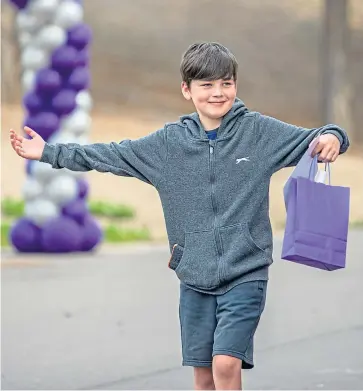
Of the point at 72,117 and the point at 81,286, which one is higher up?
the point at 72,117

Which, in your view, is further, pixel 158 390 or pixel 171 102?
pixel 171 102

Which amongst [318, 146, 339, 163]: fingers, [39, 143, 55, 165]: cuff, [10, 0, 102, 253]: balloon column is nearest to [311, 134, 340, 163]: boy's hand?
[318, 146, 339, 163]: fingers

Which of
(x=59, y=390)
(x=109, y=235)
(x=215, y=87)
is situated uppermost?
(x=215, y=87)

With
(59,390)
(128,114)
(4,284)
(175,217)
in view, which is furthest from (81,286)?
(128,114)

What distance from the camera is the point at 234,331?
3.73 metres

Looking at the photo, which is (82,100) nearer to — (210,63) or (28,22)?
(28,22)

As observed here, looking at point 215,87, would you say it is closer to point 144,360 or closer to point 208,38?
point 144,360

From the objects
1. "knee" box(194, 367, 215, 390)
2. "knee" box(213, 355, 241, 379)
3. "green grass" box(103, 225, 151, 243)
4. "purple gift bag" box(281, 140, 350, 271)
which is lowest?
"green grass" box(103, 225, 151, 243)

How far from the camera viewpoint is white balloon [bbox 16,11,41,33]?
1077 cm

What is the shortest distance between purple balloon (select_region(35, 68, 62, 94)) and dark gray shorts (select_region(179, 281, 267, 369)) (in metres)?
7.11

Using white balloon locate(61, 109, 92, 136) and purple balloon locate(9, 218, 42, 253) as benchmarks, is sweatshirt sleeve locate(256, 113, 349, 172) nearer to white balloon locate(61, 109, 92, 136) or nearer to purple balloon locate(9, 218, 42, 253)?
white balloon locate(61, 109, 92, 136)

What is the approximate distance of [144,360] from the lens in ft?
19.4

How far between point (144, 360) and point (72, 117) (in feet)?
17.2

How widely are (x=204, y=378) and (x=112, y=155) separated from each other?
34.2 inches
